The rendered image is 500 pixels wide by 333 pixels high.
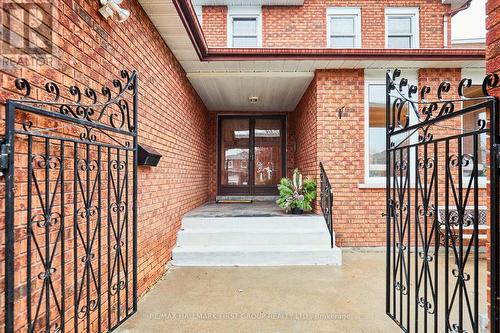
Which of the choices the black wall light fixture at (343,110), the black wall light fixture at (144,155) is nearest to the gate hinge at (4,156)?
the black wall light fixture at (144,155)

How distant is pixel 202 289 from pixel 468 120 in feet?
17.6

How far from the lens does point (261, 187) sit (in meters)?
7.71

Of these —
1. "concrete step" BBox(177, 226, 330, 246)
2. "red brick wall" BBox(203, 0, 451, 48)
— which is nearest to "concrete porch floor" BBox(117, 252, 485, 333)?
"concrete step" BBox(177, 226, 330, 246)

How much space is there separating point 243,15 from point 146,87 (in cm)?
483

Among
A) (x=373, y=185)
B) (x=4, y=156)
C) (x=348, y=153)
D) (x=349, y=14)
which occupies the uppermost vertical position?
(x=349, y=14)

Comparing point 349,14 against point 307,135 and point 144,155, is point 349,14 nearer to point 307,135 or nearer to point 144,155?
point 307,135

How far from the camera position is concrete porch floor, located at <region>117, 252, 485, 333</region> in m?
2.44

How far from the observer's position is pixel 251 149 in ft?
25.5

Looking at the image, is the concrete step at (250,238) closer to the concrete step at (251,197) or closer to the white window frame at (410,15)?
the concrete step at (251,197)

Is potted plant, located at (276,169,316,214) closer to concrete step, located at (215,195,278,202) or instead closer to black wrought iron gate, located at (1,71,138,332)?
concrete step, located at (215,195,278,202)

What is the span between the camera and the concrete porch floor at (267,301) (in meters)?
2.44

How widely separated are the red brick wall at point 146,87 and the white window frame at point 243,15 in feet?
7.86

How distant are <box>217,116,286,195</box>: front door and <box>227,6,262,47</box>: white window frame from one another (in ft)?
6.66

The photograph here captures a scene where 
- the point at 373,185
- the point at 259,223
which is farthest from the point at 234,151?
the point at 373,185
